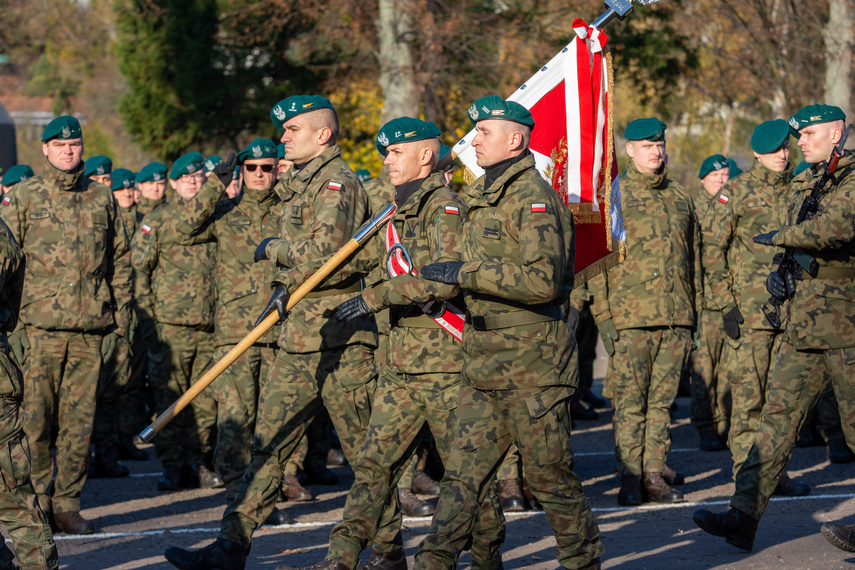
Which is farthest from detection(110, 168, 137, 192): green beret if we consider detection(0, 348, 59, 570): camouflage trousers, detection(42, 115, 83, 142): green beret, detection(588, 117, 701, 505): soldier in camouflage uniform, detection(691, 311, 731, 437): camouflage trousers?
detection(0, 348, 59, 570): camouflage trousers

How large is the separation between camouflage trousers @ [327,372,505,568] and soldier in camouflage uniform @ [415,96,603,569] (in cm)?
42

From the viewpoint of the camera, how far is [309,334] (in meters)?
6.13

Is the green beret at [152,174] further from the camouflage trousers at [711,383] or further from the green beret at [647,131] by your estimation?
the camouflage trousers at [711,383]

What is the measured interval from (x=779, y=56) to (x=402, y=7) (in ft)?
25.4

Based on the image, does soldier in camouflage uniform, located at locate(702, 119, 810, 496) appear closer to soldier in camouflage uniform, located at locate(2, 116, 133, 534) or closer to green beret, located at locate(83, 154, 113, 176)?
soldier in camouflage uniform, located at locate(2, 116, 133, 534)

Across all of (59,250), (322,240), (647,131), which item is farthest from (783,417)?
(59,250)

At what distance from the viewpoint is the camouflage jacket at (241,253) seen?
26.8 ft

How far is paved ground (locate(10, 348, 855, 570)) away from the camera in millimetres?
6324

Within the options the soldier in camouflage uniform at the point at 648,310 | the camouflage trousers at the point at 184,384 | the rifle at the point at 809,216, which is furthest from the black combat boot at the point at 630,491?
the camouflage trousers at the point at 184,384

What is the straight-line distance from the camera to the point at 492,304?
16.7ft

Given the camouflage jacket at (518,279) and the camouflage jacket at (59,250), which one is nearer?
the camouflage jacket at (518,279)

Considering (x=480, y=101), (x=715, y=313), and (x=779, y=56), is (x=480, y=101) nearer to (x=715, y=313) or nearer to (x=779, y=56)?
(x=715, y=313)

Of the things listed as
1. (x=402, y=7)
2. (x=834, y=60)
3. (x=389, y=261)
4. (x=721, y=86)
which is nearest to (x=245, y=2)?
(x=402, y=7)

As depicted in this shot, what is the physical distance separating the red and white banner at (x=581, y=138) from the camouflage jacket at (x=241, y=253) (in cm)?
226
